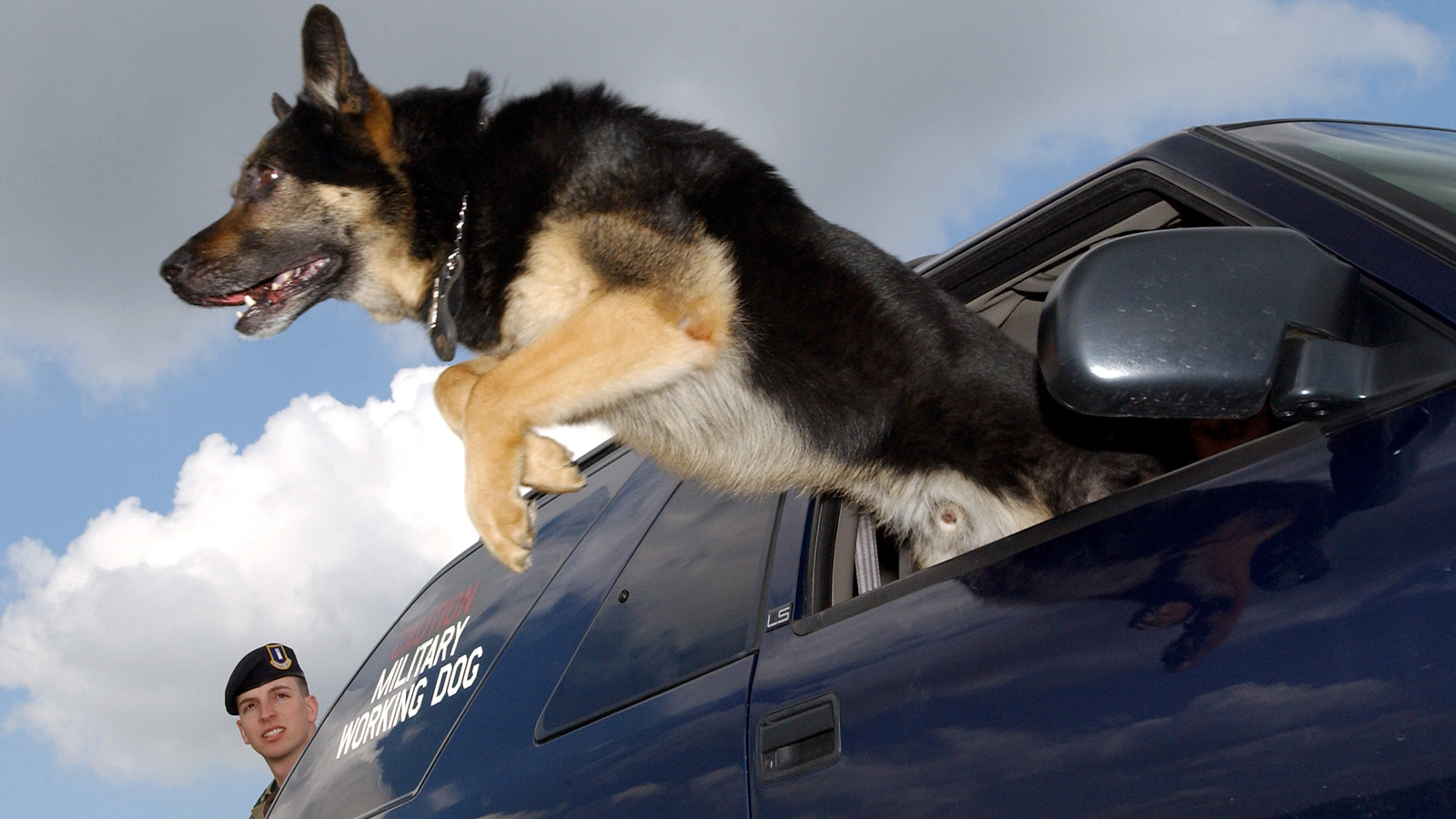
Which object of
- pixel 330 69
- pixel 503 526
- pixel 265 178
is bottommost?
pixel 503 526

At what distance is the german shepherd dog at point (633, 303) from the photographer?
2354 mm

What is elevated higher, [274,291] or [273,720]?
[274,291]

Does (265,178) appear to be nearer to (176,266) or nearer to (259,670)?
(176,266)

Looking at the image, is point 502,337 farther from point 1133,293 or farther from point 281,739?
point 281,739

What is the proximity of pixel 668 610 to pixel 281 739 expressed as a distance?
12.9 feet

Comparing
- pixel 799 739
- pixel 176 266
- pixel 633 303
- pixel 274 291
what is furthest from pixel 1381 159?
pixel 176 266

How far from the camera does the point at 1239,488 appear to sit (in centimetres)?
136

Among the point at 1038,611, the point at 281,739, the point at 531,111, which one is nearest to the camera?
the point at 1038,611

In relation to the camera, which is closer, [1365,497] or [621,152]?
[1365,497]

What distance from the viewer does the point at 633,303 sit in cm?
262

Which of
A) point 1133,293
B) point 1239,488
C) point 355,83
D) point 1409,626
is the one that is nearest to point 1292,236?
point 1133,293

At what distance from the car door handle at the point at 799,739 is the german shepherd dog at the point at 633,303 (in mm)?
589

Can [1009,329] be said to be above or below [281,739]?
above

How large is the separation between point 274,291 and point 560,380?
1.20 metres
